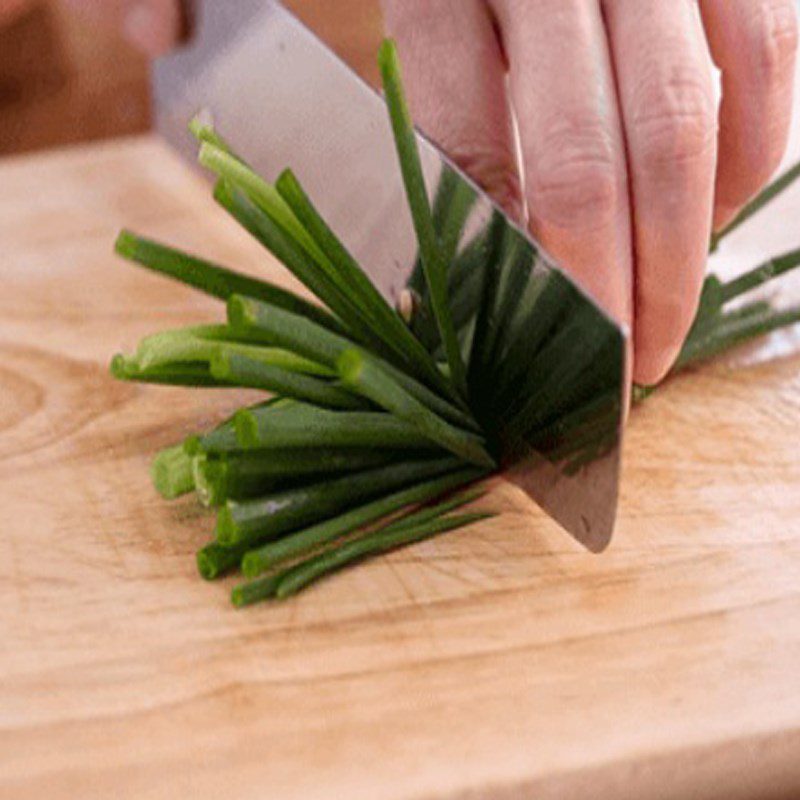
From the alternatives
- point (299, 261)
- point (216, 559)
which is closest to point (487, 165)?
point (299, 261)

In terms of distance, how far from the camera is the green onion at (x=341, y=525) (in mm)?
1138

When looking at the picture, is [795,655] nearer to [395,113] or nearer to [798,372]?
[798,372]

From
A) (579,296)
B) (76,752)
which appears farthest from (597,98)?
(76,752)

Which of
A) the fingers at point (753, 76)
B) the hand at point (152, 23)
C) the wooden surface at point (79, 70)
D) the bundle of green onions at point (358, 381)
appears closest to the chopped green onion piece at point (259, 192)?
the bundle of green onions at point (358, 381)

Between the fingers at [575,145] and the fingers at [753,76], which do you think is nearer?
the fingers at [575,145]

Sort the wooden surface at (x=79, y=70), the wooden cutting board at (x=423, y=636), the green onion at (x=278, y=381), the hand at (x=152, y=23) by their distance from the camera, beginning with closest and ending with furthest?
the wooden cutting board at (x=423, y=636) < the green onion at (x=278, y=381) < the hand at (x=152, y=23) < the wooden surface at (x=79, y=70)

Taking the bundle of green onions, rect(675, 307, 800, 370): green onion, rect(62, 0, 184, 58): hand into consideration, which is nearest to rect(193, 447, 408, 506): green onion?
the bundle of green onions

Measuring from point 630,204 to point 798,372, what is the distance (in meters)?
0.33

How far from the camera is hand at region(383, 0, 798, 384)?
115 centimetres

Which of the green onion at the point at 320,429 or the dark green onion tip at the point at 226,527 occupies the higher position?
the green onion at the point at 320,429

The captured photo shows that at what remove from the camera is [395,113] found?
1.13 meters

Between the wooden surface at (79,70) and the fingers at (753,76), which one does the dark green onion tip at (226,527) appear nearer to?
the fingers at (753,76)

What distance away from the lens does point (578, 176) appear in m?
1.14

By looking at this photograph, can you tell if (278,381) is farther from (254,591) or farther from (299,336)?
(254,591)
